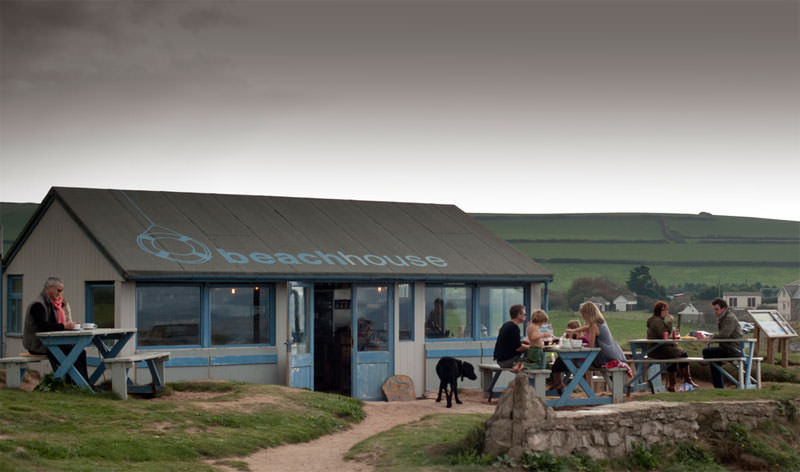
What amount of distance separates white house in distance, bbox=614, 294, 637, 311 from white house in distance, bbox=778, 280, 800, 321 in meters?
15.2

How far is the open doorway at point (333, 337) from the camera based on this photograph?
1892 cm

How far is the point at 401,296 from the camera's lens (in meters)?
19.5

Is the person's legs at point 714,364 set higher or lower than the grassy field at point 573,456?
higher

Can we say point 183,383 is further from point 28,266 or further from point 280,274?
point 28,266

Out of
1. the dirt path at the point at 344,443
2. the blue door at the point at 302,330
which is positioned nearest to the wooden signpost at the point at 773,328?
the dirt path at the point at 344,443

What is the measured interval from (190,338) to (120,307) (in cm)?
146

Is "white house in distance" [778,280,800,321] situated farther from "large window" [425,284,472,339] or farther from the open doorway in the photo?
the open doorway

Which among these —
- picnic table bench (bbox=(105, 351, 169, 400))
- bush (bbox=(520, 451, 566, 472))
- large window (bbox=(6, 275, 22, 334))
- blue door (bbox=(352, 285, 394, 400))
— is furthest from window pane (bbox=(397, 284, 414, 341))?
bush (bbox=(520, 451, 566, 472))

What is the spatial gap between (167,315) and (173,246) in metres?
1.36

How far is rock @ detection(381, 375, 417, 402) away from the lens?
1875 centimetres

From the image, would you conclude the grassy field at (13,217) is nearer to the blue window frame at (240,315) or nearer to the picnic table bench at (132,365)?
the blue window frame at (240,315)

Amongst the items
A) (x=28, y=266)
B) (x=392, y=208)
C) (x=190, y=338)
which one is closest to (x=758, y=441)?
(x=190, y=338)

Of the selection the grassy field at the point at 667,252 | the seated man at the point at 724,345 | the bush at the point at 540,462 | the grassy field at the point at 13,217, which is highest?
the grassy field at the point at 13,217

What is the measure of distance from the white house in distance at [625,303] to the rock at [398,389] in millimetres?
54654
